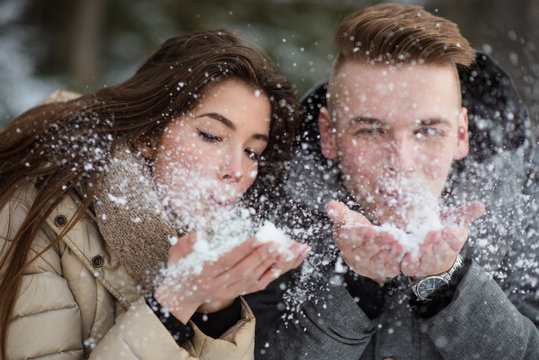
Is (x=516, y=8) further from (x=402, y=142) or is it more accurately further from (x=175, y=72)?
(x=175, y=72)

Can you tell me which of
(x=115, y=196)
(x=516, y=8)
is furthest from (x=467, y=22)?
(x=115, y=196)

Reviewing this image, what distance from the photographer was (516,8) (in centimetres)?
345

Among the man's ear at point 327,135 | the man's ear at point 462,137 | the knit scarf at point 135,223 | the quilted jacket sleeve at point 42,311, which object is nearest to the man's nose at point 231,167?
the knit scarf at point 135,223

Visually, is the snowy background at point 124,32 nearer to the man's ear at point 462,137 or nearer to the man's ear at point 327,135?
the man's ear at point 327,135

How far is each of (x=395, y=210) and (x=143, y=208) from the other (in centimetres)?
86

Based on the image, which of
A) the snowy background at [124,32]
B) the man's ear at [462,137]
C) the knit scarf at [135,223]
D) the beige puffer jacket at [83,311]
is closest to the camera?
the beige puffer jacket at [83,311]

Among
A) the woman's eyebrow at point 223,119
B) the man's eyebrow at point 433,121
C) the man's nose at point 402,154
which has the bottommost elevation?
the man's nose at point 402,154

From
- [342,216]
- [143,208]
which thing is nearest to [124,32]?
[143,208]

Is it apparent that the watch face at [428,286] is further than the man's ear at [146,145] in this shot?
No

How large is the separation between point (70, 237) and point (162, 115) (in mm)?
484

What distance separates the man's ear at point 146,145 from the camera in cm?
164

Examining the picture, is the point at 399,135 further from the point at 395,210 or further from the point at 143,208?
the point at 143,208

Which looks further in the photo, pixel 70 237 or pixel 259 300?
pixel 259 300

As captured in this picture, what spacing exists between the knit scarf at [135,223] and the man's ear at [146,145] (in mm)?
115
